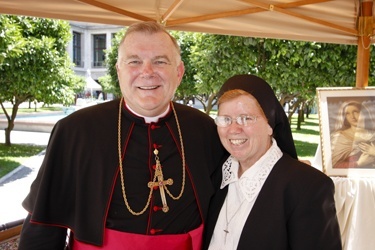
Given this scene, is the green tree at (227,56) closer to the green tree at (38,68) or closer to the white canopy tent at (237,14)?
the white canopy tent at (237,14)

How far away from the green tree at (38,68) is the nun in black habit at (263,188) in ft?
29.0

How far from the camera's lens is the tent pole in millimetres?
3453

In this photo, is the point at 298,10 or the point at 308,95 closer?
the point at 298,10

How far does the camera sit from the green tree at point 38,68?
10.4 metres

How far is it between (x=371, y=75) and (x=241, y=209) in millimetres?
7433

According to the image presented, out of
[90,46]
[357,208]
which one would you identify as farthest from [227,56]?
[90,46]

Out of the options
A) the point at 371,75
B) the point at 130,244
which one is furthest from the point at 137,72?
the point at 371,75

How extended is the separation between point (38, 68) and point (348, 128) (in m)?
9.28

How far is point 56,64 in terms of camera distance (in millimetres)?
11203

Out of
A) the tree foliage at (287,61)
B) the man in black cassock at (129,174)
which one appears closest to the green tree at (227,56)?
the tree foliage at (287,61)

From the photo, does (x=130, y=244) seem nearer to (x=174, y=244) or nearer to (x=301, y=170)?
(x=174, y=244)

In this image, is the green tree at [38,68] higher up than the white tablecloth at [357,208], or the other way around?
the green tree at [38,68]

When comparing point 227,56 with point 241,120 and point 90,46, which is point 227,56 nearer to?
point 241,120

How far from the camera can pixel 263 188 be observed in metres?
1.85
